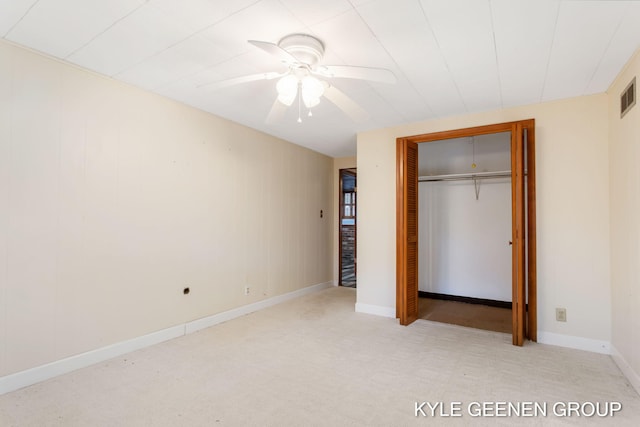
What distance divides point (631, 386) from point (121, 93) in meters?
4.53

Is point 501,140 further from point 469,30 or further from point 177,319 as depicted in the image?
point 177,319

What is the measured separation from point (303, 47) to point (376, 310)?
317cm

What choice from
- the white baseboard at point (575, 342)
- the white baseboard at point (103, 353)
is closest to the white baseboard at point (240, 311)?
the white baseboard at point (103, 353)

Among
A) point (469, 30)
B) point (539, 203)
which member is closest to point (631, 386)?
point (539, 203)

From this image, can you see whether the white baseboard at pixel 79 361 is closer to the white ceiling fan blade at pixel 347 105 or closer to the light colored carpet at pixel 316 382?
the light colored carpet at pixel 316 382

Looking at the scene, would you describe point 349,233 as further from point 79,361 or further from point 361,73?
point 361,73

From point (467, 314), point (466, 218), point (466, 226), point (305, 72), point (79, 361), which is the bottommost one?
point (467, 314)

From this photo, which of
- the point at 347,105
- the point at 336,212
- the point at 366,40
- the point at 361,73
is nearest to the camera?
Result: the point at 361,73

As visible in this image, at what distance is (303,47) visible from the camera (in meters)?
2.06

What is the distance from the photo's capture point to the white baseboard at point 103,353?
7.21 ft

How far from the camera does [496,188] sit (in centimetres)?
450

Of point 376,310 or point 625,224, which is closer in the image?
point 625,224

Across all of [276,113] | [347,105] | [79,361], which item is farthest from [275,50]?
[79,361]

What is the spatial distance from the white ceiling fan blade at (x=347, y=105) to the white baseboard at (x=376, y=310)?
2309 millimetres
